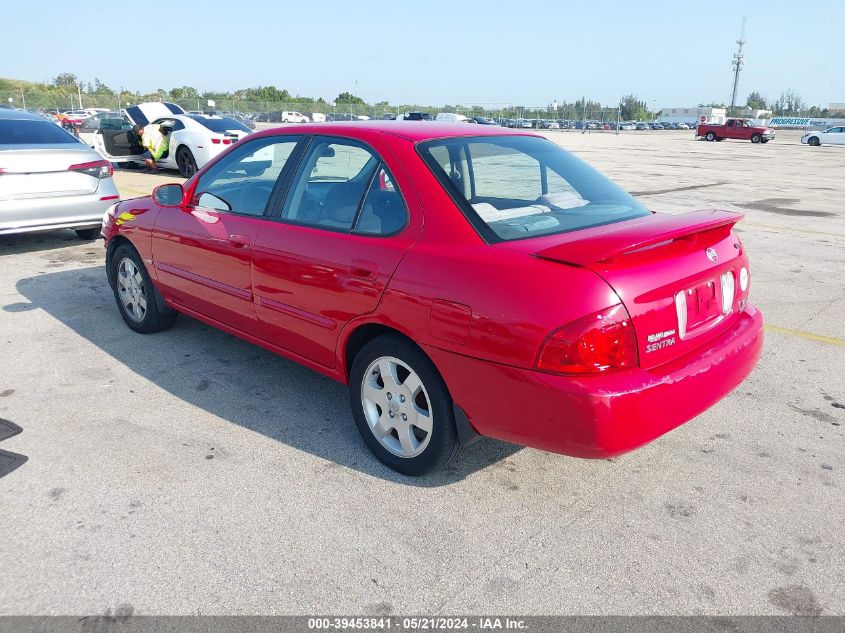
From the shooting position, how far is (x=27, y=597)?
2.45 metres

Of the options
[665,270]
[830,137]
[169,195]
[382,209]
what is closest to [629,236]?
[665,270]

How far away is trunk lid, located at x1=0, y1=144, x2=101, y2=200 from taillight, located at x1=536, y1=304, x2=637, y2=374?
671 centimetres

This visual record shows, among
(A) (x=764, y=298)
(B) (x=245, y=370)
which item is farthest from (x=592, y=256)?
(A) (x=764, y=298)

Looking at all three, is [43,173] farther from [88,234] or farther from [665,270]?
[665,270]

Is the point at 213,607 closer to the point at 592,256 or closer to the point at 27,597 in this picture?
the point at 27,597

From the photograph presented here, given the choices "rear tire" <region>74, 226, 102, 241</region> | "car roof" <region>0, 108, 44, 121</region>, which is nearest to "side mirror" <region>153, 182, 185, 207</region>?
"car roof" <region>0, 108, 44, 121</region>

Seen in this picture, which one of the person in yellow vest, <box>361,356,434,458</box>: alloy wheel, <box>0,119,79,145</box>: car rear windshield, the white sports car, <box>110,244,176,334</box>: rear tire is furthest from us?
the person in yellow vest

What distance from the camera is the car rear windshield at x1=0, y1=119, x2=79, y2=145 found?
24.9ft

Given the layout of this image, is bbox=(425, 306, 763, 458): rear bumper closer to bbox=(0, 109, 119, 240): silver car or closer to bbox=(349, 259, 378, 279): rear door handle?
bbox=(349, 259, 378, 279): rear door handle

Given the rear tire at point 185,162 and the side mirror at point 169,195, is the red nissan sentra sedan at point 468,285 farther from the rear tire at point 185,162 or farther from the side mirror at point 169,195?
the rear tire at point 185,162

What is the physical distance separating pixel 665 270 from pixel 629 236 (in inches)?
7.8

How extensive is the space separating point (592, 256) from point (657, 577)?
4.05 feet

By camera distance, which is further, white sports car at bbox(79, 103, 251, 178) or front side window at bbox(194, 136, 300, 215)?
white sports car at bbox(79, 103, 251, 178)

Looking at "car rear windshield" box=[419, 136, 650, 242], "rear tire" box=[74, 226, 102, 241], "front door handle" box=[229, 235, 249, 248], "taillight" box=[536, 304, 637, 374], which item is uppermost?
"car rear windshield" box=[419, 136, 650, 242]
